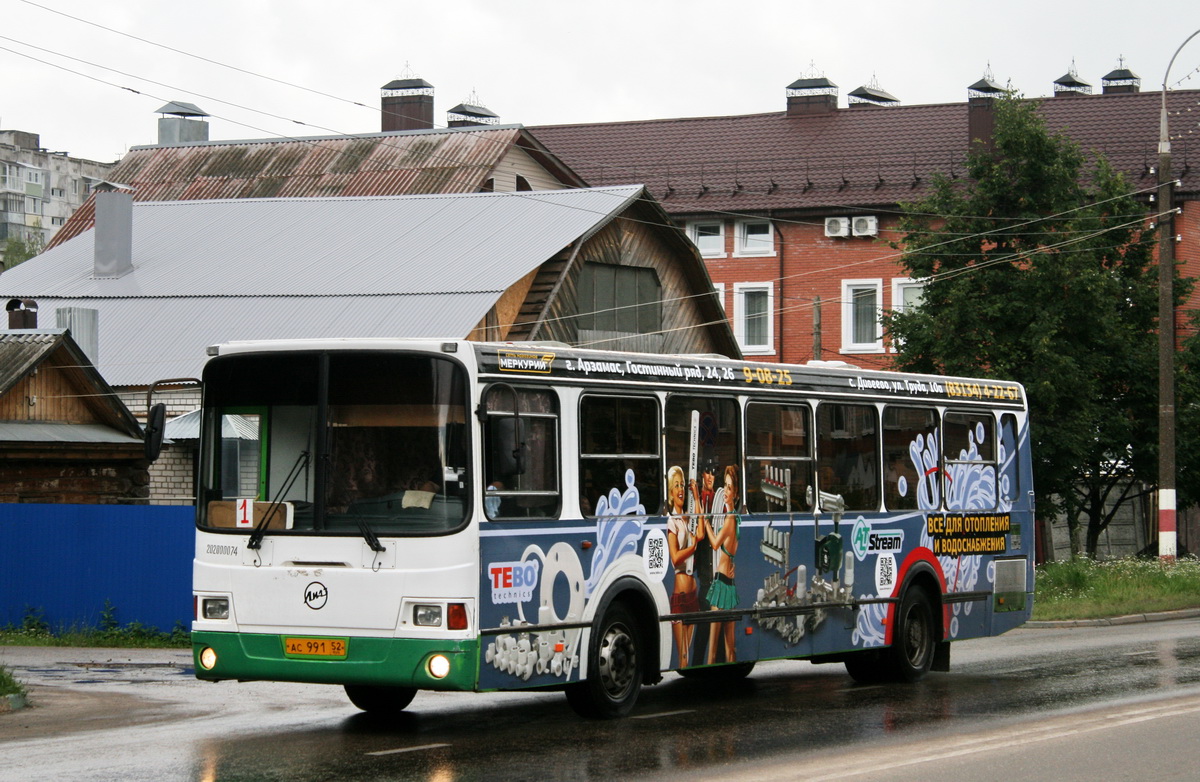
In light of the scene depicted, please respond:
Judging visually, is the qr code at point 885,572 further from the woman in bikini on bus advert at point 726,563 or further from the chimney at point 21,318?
the chimney at point 21,318

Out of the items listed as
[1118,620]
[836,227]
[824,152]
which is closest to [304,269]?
[1118,620]

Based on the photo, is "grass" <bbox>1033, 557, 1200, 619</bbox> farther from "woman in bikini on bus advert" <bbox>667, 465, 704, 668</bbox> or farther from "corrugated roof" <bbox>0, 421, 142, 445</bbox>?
"corrugated roof" <bbox>0, 421, 142, 445</bbox>

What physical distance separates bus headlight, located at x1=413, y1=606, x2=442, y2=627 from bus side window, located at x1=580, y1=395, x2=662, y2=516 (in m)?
1.54

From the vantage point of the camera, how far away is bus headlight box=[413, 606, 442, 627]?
10.8 meters

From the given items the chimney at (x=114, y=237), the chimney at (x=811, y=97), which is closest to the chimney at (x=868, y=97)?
the chimney at (x=811, y=97)

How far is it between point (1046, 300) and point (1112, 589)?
868 cm

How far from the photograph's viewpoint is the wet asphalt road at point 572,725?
395 inches

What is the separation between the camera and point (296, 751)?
35.2ft

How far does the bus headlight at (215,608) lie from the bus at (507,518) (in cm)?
2

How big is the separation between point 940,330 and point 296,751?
24341mm

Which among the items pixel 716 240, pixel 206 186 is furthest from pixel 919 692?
pixel 716 240

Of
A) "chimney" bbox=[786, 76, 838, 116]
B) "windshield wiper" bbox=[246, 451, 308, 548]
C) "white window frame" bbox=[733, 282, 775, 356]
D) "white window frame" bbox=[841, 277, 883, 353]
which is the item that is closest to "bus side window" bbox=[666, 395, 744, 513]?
"windshield wiper" bbox=[246, 451, 308, 548]

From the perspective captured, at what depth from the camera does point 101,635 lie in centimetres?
2084

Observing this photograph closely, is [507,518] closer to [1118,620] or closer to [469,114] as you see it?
[1118,620]
